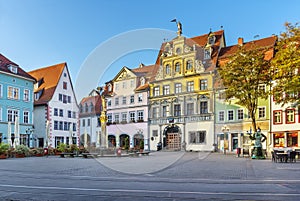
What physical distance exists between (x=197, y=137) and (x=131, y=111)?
12.6m

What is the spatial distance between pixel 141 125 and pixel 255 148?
26.8 metres

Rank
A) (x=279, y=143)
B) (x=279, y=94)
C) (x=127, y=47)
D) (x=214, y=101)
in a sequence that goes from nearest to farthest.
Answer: (x=127, y=47) → (x=279, y=94) → (x=279, y=143) → (x=214, y=101)

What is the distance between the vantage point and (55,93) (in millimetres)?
49219

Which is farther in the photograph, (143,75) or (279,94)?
(143,75)

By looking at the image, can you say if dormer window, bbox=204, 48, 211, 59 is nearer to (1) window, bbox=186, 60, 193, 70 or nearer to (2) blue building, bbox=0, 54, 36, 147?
(1) window, bbox=186, 60, 193, 70

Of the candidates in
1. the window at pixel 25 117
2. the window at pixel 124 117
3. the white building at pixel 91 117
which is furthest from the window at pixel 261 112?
the window at pixel 25 117

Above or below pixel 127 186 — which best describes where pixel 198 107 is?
above

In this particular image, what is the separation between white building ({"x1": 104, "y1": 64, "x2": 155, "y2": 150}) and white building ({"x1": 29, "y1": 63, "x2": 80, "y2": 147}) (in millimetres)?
6004

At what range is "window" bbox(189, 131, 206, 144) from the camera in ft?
146

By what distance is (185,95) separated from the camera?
4719 cm

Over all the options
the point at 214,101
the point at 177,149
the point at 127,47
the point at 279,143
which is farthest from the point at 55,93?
the point at 127,47

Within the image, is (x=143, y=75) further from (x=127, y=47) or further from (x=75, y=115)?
(x=127, y=47)

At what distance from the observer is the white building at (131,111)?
166 feet

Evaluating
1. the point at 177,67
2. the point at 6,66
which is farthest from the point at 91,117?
the point at 177,67
